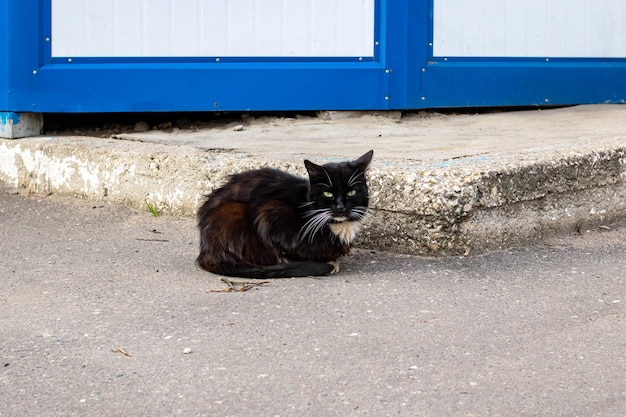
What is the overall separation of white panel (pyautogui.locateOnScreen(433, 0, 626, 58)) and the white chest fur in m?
2.79

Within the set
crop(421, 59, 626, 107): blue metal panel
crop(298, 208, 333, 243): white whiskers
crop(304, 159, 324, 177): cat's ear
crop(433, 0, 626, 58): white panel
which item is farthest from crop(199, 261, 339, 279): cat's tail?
crop(433, 0, 626, 58): white panel

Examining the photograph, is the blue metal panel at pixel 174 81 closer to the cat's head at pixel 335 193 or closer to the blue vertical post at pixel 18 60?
the blue vertical post at pixel 18 60

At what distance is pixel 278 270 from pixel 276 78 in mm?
2512

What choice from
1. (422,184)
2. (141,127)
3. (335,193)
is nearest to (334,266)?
(335,193)

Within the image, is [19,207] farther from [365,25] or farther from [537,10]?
[537,10]

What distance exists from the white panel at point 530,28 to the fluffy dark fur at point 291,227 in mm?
2755

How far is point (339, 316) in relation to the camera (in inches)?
148

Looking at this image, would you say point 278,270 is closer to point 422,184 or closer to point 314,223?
point 314,223

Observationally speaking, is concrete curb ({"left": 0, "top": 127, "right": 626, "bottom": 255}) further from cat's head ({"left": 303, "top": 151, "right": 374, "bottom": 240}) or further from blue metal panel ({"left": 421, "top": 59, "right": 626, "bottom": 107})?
blue metal panel ({"left": 421, "top": 59, "right": 626, "bottom": 107})

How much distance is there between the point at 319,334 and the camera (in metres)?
3.55

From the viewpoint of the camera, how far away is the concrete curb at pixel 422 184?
4559 millimetres

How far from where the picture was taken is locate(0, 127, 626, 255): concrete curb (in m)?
4.56

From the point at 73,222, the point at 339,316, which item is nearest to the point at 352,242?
the point at 339,316

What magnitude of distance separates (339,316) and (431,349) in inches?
18.5
